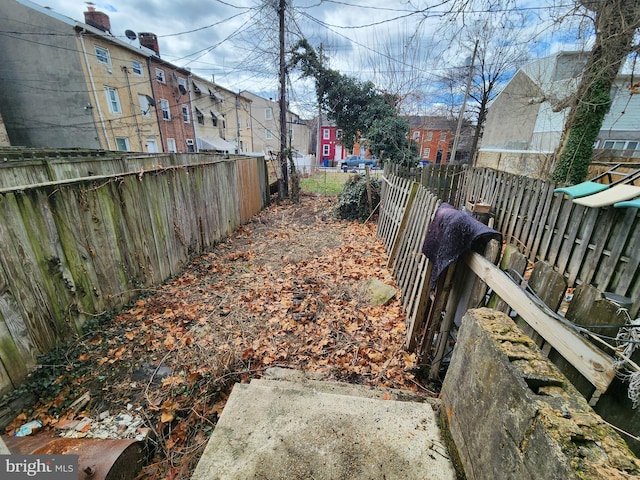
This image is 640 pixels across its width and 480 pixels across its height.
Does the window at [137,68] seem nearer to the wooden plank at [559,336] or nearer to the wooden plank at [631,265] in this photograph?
the wooden plank at [559,336]

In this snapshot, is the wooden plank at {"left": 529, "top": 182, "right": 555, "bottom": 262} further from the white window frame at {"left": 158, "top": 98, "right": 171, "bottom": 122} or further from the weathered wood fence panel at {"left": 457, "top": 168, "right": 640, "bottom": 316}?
the white window frame at {"left": 158, "top": 98, "right": 171, "bottom": 122}

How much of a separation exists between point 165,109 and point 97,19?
601 cm

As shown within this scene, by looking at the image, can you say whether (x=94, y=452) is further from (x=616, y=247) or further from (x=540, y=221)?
(x=540, y=221)

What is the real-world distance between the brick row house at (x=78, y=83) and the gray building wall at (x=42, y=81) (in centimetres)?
5

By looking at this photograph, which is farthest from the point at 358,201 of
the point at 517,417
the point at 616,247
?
the point at 517,417

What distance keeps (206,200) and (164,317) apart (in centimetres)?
313

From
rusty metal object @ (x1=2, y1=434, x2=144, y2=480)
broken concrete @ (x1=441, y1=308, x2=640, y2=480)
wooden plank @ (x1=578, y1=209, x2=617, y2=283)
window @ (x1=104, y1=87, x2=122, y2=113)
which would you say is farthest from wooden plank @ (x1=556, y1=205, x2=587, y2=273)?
window @ (x1=104, y1=87, x2=122, y2=113)

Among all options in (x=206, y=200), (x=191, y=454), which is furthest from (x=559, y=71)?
(x=191, y=454)

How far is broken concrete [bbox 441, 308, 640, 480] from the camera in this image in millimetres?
798

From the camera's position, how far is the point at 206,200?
5.98 m

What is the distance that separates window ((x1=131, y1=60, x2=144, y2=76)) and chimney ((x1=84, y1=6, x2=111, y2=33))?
1982 mm

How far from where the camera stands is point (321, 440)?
159cm

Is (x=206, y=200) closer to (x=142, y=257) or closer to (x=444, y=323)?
(x=142, y=257)

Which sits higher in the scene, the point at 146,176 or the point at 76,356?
the point at 146,176
